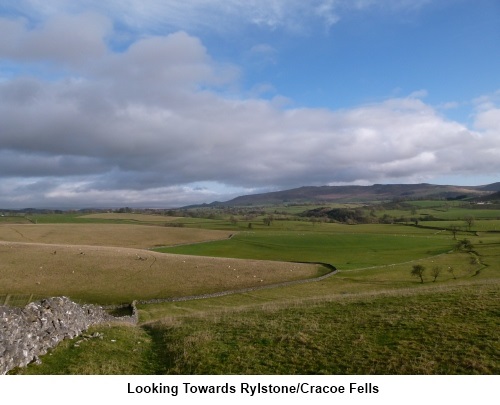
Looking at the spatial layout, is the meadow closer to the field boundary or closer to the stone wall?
the stone wall

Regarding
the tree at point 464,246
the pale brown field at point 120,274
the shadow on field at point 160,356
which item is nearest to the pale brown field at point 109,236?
the pale brown field at point 120,274

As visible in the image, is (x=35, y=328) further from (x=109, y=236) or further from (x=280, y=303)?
(x=109, y=236)

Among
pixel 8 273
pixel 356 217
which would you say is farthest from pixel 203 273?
pixel 356 217

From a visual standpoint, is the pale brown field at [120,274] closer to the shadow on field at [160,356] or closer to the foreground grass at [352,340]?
the shadow on field at [160,356]

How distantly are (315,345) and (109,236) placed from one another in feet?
341

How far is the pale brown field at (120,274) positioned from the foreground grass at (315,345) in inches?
1033

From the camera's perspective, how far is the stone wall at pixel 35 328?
13.6 meters

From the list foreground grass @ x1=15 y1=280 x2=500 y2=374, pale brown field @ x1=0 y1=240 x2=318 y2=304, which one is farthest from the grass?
foreground grass @ x1=15 y1=280 x2=500 y2=374

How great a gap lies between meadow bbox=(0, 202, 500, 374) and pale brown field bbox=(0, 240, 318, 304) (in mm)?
257

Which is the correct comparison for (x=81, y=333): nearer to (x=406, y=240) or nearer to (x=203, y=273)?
(x=203, y=273)

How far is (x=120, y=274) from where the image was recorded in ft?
179

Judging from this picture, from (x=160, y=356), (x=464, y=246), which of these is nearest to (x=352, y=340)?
(x=160, y=356)
